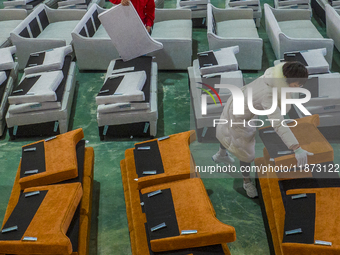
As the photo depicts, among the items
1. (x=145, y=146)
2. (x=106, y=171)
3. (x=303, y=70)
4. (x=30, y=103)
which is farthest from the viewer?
(x=30, y=103)

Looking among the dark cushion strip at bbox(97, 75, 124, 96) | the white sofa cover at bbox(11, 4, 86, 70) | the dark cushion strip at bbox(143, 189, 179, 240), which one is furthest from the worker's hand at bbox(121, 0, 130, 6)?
the dark cushion strip at bbox(143, 189, 179, 240)

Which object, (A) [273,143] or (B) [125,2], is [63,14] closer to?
(B) [125,2]

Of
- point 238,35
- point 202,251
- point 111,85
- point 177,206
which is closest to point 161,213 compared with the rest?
point 177,206

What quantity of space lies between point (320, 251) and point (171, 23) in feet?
15.0

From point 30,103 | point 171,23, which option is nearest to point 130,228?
point 30,103

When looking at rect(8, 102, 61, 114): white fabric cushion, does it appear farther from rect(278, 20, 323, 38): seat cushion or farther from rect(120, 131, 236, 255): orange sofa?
rect(278, 20, 323, 38): seat cushion

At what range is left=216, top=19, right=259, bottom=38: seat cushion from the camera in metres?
5.33

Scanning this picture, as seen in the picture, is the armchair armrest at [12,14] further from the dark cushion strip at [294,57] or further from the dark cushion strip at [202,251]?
the dark cushion strip at [202,251]

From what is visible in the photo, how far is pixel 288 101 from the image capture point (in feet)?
8.89

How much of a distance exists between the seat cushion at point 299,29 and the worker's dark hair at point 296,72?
3.14m

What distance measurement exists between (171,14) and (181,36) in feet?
3.15

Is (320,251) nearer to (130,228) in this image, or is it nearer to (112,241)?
(130,228)

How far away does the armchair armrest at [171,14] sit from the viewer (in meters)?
6.07

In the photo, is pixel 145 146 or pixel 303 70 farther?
pixel 145 146
